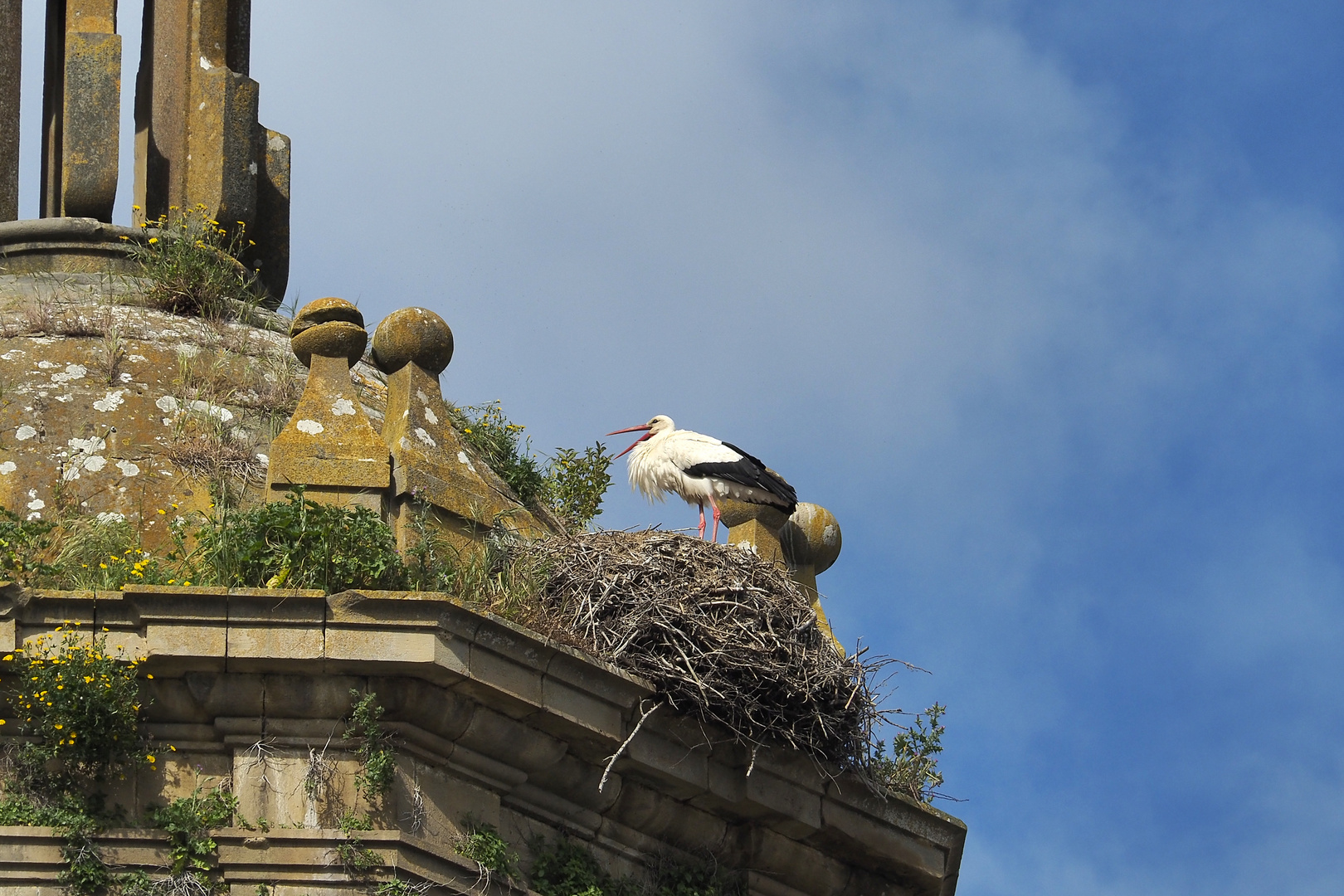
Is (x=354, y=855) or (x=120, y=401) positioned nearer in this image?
(x=354, y=855)

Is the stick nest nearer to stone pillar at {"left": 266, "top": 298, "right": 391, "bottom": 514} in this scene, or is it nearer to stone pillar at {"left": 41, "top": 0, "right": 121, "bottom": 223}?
stone pillar at {"left": 266, "top": 298, "right": 391, "bottom": 514}

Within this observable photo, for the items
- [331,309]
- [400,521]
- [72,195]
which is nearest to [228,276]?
[72,195]

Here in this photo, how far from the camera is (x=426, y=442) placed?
1297cm

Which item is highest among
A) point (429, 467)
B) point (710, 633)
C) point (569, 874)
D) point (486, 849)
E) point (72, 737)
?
point (429, 467)

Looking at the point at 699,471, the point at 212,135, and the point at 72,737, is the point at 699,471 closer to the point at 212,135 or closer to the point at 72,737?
the point at 212,135

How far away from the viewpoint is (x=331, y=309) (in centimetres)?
1299

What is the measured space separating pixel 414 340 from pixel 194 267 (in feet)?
8.00

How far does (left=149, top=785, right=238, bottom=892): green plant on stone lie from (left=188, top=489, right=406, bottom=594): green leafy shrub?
3.14ft

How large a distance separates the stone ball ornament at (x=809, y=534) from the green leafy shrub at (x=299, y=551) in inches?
136

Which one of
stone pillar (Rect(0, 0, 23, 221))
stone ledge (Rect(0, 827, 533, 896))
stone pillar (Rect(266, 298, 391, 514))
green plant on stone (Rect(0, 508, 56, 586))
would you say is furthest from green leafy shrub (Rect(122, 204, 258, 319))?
stone ledge (Rect(0, 827, 533, 896))

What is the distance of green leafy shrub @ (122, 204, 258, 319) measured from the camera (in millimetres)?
15039

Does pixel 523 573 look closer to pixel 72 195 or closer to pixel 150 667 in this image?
pixel 150 667

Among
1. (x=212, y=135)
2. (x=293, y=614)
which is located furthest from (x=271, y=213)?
(x=293, y=614)

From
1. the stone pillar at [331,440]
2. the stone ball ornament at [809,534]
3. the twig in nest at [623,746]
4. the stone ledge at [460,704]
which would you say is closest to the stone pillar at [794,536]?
the stone ball ornament at [809,534]
